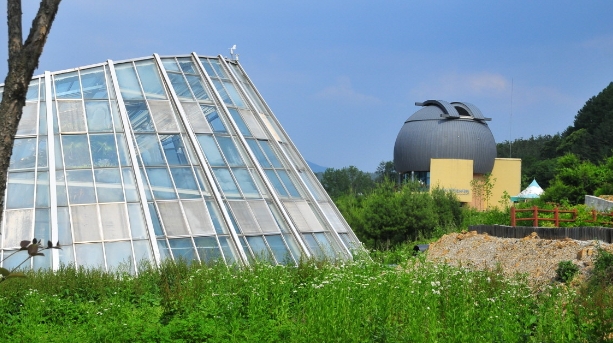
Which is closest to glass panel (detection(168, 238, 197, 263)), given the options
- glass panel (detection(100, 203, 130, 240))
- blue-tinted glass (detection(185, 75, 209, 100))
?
glass panel (detection(100, 203, 130, 240))

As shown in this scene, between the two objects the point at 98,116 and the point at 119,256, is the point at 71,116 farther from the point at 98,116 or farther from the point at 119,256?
the point at 119,256

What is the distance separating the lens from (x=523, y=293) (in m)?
12.5

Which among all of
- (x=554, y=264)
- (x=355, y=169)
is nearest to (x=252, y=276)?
(x=554, y=264)

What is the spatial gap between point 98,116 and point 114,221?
11.3 ft

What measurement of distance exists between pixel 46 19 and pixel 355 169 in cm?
12077

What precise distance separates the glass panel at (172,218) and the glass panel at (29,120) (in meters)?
3.92

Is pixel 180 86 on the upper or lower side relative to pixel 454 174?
upper

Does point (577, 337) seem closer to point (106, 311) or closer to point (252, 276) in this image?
point (252, 276)

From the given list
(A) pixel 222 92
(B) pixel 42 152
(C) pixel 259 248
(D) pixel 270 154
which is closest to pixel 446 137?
(A) pixel 222 92

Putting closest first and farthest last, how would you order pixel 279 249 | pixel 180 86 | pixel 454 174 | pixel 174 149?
1. pixel 279 249
2. pixel 174 149
3. pixel 180 86
4. pixel 454 174

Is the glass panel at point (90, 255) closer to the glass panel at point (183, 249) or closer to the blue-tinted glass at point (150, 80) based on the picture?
the glass panel at point (183, 249)

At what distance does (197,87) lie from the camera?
21.8 metres

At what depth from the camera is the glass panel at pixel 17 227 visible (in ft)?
54.5

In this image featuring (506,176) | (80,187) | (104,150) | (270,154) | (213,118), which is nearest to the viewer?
(80,187)
